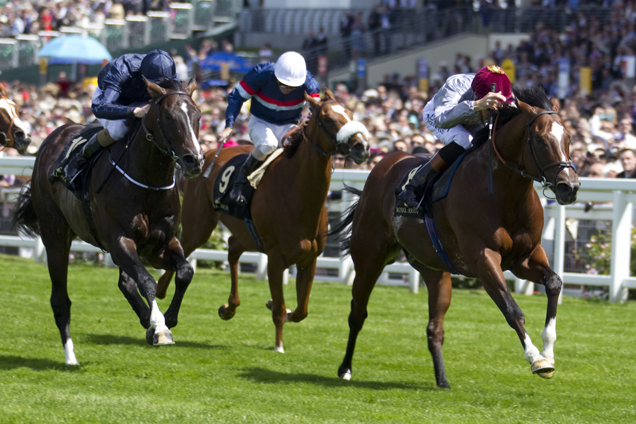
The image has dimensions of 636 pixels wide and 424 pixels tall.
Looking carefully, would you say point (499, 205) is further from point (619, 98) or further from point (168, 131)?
point (619, 98)

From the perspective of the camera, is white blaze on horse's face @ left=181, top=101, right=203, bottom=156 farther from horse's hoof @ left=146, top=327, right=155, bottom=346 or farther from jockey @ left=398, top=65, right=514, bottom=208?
jockey @ left=398, top=65, right=514, bottom=208

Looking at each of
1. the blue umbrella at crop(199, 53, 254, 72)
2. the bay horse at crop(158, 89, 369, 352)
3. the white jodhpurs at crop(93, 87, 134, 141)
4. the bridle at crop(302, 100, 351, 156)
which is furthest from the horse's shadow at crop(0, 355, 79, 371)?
the blue umbrella at crop(199, 53, 254, 72)

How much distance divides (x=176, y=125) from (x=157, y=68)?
0.63 meters

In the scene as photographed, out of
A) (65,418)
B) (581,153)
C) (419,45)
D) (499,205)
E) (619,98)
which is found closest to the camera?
(65,418)

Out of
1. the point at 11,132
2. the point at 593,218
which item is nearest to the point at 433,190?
the point at 11,132

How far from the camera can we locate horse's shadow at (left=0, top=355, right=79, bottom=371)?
6.20 metres

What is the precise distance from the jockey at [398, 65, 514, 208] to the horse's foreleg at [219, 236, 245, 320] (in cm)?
217

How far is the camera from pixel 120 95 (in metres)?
6.36

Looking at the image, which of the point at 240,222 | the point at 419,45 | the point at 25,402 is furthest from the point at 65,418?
the point at 419,45

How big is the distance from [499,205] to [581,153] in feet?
19.5

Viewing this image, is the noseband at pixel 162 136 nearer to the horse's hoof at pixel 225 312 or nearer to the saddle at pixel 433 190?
the saddle at pixel 433 190

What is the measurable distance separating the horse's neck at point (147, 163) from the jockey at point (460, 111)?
1.50 meters

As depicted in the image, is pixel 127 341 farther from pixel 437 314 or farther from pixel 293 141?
pixel 437 314

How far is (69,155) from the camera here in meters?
6.55
